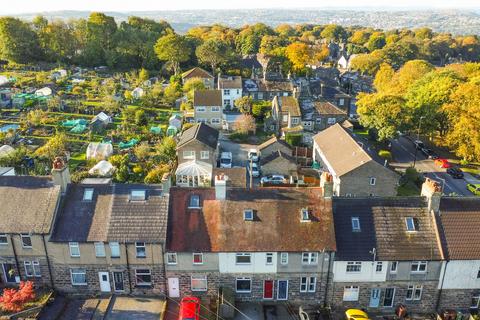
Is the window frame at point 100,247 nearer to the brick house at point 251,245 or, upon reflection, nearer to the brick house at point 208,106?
the brick house at point 251,245

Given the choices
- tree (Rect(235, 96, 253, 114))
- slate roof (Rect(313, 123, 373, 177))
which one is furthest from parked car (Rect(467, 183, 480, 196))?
tree (Rect(235, 96, 253, 114))

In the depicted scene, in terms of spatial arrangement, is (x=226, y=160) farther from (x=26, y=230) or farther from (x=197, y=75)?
(x=197, y=75)

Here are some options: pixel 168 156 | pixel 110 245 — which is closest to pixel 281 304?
pixel 110 245

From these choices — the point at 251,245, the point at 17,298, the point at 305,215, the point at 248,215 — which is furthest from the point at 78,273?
the point at 305,215

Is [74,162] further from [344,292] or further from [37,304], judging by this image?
[344,292]

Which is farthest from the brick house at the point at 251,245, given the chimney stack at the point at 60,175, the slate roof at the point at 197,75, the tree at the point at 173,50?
the tree at the point at 173,50

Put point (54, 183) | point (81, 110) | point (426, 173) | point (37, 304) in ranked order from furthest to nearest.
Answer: point (81, 110) < point (426, 173) < point (54, 183) < point (37, 304)
